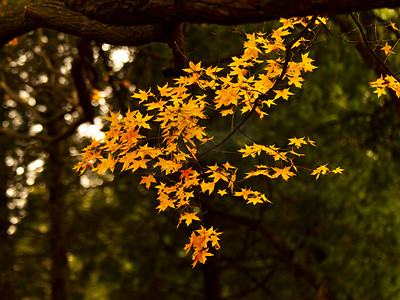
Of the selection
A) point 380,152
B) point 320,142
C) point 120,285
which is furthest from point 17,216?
point 380,152

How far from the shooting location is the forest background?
5816 mm

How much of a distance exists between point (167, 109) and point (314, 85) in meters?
4.68

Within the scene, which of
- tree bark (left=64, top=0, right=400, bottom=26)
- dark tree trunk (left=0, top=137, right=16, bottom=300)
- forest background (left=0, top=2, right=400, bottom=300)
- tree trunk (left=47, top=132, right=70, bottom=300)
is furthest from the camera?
dark tree trunk (left=0, top=137, right=16, bottom=300)

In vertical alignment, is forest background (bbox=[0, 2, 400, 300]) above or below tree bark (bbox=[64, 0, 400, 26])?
below

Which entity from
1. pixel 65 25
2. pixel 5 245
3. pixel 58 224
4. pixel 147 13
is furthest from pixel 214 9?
pixel 5 245

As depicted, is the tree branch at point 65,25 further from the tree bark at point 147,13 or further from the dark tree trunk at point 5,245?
the dark tree trunk at point 5,245

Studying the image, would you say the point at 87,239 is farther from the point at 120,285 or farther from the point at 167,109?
the point at 167,109

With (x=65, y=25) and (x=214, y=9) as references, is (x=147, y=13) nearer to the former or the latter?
(x=214, y=9)

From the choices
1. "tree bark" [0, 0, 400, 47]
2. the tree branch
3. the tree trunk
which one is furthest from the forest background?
"tree bark" [0, 0, 400, 47]

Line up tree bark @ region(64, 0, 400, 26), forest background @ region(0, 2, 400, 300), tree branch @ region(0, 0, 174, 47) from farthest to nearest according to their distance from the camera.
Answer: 1. forest background @ region(0, 2, 400, 300)
2. tree branch @ region(0, 0, 174, 47)
3. tree bark @ region(64, 0, 400, 26)

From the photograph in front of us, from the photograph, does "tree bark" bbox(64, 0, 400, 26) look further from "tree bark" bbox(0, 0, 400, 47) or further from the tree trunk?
the tree trunk

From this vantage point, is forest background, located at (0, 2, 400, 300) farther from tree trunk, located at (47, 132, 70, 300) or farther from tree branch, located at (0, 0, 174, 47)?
tree branch, located at (0, 0, 174, 47)

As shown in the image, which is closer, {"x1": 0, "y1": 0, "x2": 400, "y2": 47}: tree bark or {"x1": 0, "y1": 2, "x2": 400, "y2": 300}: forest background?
{"x1": 0, "y1": 0, "x2": 400, "y2": 47}: tree bark

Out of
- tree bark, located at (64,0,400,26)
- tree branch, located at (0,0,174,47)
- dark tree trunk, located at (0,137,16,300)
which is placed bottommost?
dark tree trunk, located at (0,137,16,300)
